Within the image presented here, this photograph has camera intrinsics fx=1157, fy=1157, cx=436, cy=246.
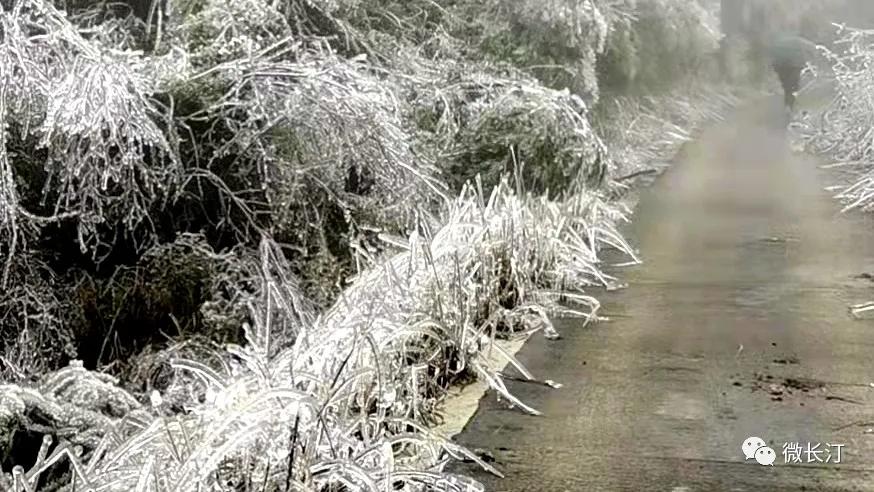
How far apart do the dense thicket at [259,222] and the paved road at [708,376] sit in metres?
0.30

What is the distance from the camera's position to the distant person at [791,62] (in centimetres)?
1705

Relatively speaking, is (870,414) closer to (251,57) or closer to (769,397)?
(769,397)

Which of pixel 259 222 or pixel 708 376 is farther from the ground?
pixel 708 376

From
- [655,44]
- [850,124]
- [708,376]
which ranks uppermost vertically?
[708,376]

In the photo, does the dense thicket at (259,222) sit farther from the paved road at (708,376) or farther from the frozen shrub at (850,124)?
the frozen shrub at (850,124)

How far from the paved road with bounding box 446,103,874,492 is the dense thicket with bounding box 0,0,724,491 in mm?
296

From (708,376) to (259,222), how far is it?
3.08 metres

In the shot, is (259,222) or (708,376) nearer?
(708,376)

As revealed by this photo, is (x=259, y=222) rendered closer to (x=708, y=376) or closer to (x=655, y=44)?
(x=708, y=376)

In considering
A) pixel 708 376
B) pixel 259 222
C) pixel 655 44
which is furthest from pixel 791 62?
pixel 708 376

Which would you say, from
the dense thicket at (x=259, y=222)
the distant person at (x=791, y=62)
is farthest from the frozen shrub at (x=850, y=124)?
the dense thicket at (x=259, y=222)

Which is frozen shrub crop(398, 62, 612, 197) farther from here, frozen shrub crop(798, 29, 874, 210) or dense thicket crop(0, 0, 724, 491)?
frozen shrub crop(798, 29, 874, 210)

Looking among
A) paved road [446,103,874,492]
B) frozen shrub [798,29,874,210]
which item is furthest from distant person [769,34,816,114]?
paved road [446,103,874,492]

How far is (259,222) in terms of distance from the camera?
6.75 metres
